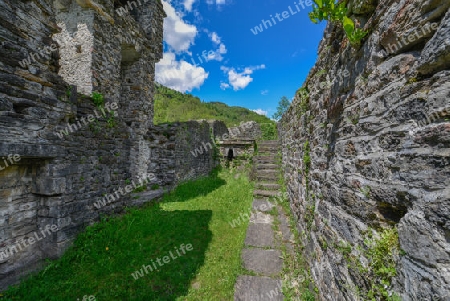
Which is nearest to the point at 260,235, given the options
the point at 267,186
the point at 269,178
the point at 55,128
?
the point at 267,186

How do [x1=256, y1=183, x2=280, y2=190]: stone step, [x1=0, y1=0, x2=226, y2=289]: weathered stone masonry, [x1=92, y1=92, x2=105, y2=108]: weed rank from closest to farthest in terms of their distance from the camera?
1. [x1=0, y1=0, x2=226, y2=289]: weathered stone masonry
2. [x1=92, y1=92, x2=105, y2=108]: weed
3. [x1=256, y1=183, x2=280, y2=190]: stone step

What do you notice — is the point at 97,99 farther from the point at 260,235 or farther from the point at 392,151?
the point at 392,151

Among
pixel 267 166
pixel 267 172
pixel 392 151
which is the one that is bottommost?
pixel 267 172

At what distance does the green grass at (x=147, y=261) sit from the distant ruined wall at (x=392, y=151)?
1.74 metres

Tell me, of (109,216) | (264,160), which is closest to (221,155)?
(264,160)

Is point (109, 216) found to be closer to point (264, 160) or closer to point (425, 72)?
point (425, 72)

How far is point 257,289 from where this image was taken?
2.78 m

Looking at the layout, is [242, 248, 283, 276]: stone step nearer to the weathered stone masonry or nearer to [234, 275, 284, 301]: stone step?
[234, 275, 284, 301]: stone step

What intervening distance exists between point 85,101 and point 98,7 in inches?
161

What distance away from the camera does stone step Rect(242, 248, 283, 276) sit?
3130 millimetres

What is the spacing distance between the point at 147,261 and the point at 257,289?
2.02 metres

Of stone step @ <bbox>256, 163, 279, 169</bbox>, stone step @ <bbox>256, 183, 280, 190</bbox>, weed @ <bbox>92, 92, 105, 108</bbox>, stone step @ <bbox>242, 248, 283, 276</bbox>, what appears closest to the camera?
stone step @ <bbox>242, 248, 283, 276</bbox>

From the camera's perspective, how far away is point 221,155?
12164 mm

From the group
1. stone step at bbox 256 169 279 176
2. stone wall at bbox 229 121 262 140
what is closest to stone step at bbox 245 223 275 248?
stone step at bbox 256 169 279 176
